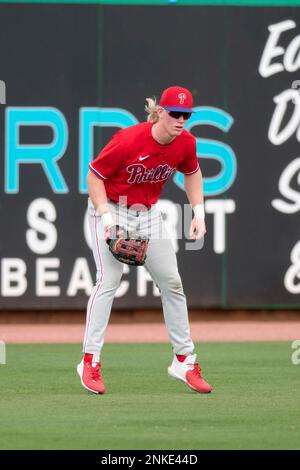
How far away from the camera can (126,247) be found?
25.7 ft

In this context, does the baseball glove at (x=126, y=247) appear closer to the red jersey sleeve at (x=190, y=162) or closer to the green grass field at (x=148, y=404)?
the red jersey sleeve at (x=190, y=162)

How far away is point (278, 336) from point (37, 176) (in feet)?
9.31

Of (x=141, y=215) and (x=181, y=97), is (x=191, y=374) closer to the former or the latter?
(x=141, y=215)

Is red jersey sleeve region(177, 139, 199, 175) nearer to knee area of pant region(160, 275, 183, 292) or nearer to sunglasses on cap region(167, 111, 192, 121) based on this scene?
sunglasses on cap region(167, 111, 192, 121)

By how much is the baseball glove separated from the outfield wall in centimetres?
507

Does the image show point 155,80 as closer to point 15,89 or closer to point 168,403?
point 15,89

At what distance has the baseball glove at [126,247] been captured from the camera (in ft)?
25.7

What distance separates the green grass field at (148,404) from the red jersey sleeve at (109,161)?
1339mm

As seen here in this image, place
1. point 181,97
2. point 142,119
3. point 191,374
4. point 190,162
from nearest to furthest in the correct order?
point 181,97
point 191,374
point 190,162
point 142,119

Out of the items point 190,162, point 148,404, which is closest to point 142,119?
point 190,162

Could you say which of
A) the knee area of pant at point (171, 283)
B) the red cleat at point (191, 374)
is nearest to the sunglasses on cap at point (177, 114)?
the knee area of pant at point (171, 283)

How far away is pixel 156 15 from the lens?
13141 millimetres

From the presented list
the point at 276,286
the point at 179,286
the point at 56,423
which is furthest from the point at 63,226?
the point at 56,423

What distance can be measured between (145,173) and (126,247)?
19.3 inches
